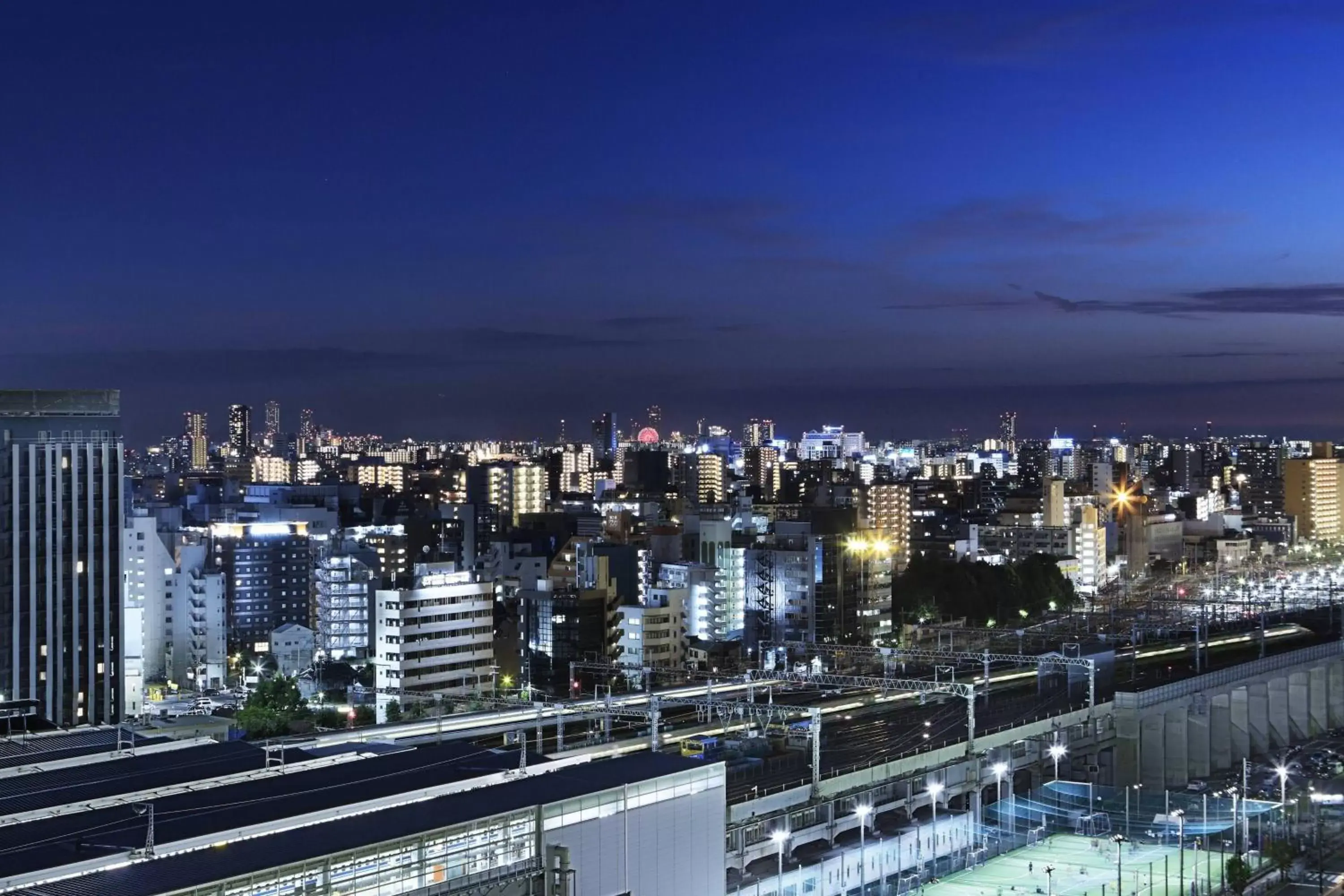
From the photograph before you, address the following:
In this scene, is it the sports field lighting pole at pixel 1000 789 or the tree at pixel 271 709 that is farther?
the tree at pixel 271 709

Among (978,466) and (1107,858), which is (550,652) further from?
(978,466)

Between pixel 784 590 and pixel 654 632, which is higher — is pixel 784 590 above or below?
above

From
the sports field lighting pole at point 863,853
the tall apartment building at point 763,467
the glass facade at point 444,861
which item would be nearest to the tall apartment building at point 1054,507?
the tall apartment building at point 763,467

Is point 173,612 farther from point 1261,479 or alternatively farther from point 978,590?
point 1261,479

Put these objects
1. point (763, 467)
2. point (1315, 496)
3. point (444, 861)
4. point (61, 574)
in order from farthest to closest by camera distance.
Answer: point (763, 467) < point (1315, 496) < point (61, 574) < point (444, 861)

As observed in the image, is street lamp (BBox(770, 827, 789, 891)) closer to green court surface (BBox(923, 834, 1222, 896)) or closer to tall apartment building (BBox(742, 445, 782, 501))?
green court surface (BBox(923, 834, 1222, 896))

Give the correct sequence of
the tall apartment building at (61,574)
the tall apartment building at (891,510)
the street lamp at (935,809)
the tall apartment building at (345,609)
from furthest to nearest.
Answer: the tall apartment building at (891,510)
the tall apartment building at (345,609)
the tall apartment building at (61,574)
the street lamp at (935,809)

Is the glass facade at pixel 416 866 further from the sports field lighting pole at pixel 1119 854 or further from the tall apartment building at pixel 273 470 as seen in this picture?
the tall apartment building at pixel 273 470

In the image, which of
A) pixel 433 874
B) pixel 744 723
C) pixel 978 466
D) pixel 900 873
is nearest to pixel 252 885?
pixel 433 874

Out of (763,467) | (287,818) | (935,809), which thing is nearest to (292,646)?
(935,809)
